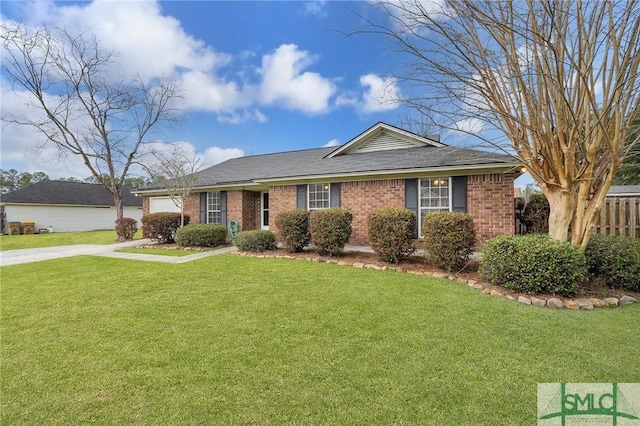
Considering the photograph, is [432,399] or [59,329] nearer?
[432,399]

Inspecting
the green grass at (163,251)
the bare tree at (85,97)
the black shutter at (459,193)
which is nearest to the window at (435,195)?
the black shutter at (459,193)

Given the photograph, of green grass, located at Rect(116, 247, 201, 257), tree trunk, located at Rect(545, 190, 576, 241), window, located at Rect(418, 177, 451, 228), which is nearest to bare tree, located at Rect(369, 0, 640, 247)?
tree trunk, located at Rect(545, 190, 576, 241)

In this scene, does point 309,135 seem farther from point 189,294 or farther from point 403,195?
point 189,294

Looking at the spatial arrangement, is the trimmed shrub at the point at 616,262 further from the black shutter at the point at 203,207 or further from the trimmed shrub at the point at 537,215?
the black shutter at the point at 203,207

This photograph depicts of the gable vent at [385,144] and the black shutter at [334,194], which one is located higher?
the gable vent at [385,144]

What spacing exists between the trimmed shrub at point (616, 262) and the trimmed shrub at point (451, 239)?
6.92 feet

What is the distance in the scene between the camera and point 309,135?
853 inches

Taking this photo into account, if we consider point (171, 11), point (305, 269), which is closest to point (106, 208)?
point (171, 11)

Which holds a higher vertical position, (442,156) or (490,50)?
(490,50)

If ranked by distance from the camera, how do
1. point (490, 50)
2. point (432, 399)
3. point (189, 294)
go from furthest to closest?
point (490, 50) → point (189, 294) → point (432, 399)

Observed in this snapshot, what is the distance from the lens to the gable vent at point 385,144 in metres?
12.1

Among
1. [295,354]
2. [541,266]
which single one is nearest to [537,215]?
[541,266]

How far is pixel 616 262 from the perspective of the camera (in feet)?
17.6

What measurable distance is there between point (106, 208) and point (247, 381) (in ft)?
103
